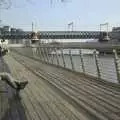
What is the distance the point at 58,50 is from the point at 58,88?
36.0 ft

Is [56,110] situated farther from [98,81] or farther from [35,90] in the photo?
[98,81]

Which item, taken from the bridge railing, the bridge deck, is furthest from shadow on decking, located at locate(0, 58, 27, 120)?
the bridge railing

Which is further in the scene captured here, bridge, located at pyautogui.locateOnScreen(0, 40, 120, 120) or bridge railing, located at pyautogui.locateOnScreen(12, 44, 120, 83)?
bridge railing, located at pyautogui.locateOnScreen(12, 44, 120, 83)

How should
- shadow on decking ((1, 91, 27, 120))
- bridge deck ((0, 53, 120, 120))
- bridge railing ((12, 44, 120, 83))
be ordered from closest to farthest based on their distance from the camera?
shadow on decking ((1, 91, 27, 120)) → bridge deck ((0, 53, 120, 120)) → bridge railing ((12, 44, 120, 83))

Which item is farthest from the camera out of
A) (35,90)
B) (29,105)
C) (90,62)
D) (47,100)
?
(90,62)

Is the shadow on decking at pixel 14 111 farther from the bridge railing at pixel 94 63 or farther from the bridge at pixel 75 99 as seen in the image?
the bridge railing at pixel 94 63

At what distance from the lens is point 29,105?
7879 mm

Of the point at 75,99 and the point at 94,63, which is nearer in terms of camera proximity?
the point at 75,99

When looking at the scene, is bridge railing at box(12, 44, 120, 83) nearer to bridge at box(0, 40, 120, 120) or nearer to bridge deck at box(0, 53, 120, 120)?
bridge at box(0, 40, 120, 120)

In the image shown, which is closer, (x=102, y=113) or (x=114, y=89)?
(x=102, y=113)

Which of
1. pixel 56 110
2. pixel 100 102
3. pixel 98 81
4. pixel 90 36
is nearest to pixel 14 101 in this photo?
pixel 56 110

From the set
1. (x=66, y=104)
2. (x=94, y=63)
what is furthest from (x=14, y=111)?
(x=94, y=63)

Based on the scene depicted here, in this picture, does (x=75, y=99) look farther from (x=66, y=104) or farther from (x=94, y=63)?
(x=94, y=63)

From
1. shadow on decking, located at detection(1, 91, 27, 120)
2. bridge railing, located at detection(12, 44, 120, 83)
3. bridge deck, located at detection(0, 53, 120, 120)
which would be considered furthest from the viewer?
bridge railing, located at detection(12, 44, 120, 83)
